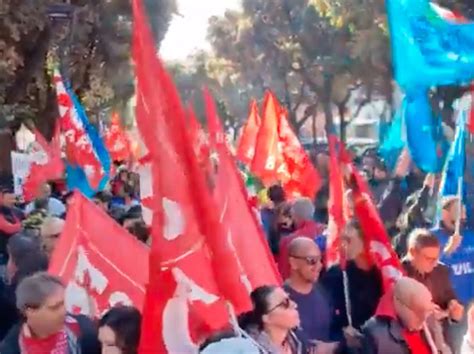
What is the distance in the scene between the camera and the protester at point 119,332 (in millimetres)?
4207

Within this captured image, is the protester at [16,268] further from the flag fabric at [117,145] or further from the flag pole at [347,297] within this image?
the flag fabric at [117,145]

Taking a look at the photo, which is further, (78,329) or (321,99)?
(321,99)

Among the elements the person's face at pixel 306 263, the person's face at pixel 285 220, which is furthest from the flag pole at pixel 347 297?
the person's face at pixel 285 220

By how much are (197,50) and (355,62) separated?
30857 mm

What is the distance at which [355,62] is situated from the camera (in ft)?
130

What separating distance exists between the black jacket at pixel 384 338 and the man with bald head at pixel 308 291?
0.55 m

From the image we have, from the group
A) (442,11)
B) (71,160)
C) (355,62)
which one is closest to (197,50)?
(355,62)

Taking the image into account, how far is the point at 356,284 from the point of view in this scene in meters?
6.00

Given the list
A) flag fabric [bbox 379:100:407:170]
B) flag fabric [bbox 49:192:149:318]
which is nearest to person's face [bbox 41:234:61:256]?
flag fabric [bbox 49:192:149:318]

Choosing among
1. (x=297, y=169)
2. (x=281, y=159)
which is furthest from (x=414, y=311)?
(x=281, y=159)

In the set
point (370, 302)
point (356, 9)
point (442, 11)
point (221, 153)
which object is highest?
point (356, 9)

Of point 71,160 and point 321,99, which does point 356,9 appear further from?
point 71,160

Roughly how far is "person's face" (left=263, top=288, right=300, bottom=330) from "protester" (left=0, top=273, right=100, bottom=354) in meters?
0.70

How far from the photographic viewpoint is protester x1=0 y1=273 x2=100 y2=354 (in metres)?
4.34
